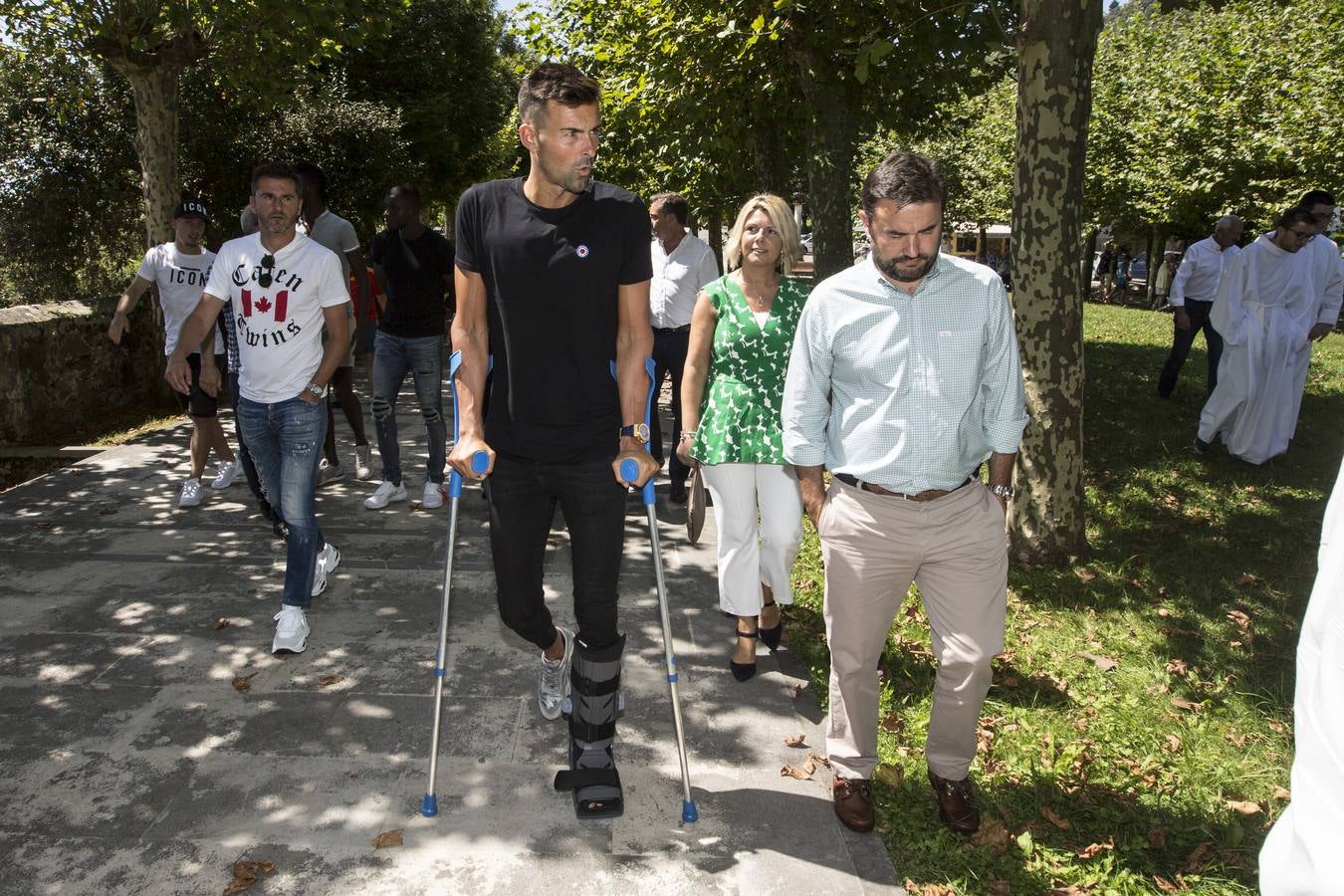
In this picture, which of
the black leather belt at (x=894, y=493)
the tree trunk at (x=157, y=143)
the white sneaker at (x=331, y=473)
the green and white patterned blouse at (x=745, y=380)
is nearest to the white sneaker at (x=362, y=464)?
the white sneaker at (x=331, y=473)

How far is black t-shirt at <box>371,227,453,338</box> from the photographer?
7.12 metres

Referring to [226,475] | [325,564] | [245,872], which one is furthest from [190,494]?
[245,872]

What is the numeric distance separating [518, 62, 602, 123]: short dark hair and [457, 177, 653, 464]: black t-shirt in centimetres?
28

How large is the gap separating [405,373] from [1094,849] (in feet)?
17.6

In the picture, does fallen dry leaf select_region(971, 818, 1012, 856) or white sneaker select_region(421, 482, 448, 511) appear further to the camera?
white sneaker select_region(421, 482, 448, 511)

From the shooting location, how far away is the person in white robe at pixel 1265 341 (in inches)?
348

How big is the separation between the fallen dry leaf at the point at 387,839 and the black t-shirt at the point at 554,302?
55.1 inches

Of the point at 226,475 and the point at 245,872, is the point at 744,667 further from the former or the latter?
the point at 226,475

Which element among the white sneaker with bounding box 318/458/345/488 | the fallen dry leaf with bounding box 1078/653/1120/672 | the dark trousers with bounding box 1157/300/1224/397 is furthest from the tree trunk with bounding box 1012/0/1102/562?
the white sneaker with bounding box 318/458/345/488

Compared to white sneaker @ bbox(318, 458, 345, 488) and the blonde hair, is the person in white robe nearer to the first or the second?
the blonde hair

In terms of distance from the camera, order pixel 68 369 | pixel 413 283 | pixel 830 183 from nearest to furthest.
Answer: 1. pixel 413 283
2. pixel 68 369
3. pixel 830 183

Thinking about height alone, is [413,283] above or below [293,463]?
above

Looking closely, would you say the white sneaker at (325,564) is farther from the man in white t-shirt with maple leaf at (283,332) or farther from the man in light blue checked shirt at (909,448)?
the man in light blue checked shirt at (909,448)

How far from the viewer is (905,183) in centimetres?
327
